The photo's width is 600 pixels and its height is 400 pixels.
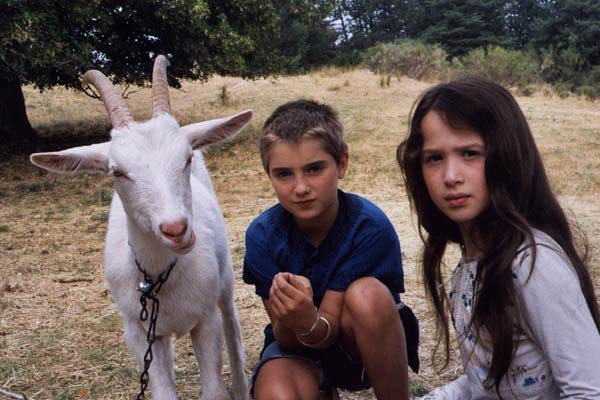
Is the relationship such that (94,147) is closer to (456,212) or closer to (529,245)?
(456,212)

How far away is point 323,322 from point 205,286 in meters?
0.77

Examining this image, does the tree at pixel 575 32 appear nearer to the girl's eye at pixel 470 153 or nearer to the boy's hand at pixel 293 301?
the girl's eye at pixel 470 153

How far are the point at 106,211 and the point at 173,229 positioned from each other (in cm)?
552

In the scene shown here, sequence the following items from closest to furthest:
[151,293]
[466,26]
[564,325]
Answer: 1. [564,325]
2. [151,293]
3. [466,26]

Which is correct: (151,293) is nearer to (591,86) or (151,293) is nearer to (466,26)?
(591,86)

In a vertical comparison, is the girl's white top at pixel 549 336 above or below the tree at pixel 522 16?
below

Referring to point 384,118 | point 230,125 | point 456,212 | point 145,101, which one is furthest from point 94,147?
point 145,101

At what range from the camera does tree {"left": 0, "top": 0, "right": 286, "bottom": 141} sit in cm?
866

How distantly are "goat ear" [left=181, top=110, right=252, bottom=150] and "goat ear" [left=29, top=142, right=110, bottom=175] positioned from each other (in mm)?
375

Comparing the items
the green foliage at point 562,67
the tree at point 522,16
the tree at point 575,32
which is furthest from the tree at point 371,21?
the green foliage at point 562,67

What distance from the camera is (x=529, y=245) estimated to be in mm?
1813

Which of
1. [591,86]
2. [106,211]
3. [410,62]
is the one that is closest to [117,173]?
[106,211]

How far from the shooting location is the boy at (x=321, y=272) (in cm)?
220

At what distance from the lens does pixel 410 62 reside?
75.9ft
